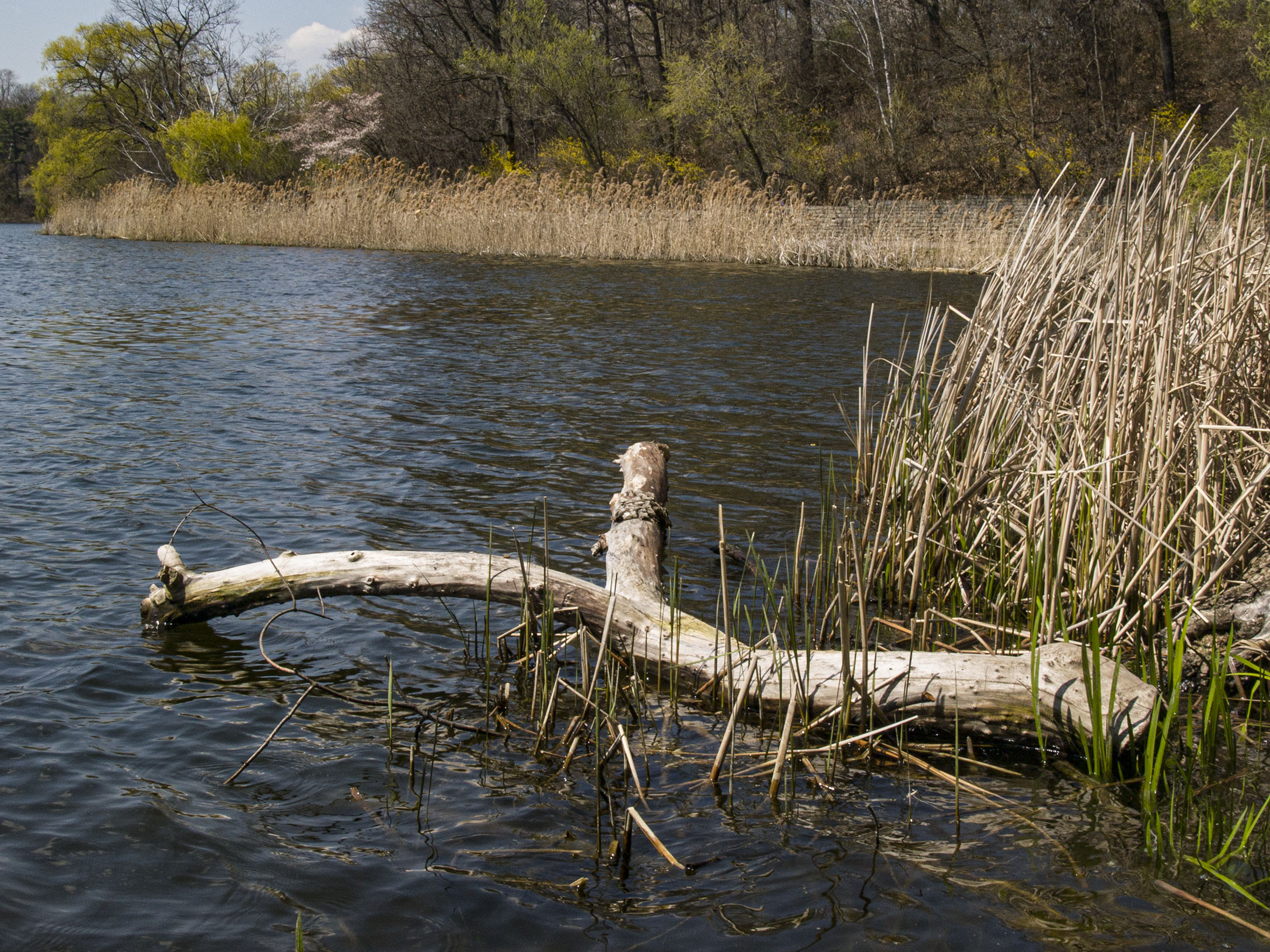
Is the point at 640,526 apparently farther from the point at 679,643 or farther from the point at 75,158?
the point at 75,158

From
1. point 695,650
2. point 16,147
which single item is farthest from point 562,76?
point 16,147

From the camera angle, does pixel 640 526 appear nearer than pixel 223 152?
Yes

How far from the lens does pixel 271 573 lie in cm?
433

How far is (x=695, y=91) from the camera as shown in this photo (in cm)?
3353

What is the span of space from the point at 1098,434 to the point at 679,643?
186cm

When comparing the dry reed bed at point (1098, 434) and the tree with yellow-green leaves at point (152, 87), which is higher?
the tree with yellow-green leaves at point (152, 87)

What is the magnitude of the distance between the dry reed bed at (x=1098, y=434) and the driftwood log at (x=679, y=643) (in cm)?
26

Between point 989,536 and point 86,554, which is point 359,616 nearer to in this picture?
point 86,554

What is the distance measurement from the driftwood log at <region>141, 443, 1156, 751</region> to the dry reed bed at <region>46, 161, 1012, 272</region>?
18.4 metres

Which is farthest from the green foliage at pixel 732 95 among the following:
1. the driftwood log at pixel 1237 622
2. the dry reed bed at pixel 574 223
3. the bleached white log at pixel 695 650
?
the driftwood log at pixel 1237 622

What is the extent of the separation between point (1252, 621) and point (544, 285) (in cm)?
1606

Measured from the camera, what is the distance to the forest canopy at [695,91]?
32250 millimetres

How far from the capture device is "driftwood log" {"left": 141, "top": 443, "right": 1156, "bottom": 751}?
3258 mm

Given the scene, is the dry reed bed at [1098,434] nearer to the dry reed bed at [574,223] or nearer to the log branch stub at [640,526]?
the log branch stub at [640,526]
